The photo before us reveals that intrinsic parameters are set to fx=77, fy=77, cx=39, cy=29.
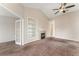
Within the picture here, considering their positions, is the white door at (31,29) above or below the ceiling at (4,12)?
below

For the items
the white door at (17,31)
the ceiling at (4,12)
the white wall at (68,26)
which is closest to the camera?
the white wall at (68,26)

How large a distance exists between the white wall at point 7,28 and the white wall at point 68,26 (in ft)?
5.14

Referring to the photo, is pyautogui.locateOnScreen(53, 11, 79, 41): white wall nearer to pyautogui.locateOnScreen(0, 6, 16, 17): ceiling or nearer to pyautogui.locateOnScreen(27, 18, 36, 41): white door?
pyautogui.locateOnScreen(27, 18, 36, 41): white door

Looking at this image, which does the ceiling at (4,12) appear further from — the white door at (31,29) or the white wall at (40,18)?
the white door at (31,29)

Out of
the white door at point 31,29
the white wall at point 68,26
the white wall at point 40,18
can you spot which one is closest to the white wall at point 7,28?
the white door at point 31,29

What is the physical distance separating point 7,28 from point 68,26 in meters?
2.14

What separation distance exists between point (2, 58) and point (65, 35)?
200 centimetres

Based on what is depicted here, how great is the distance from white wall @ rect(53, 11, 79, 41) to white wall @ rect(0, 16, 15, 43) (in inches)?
61.7

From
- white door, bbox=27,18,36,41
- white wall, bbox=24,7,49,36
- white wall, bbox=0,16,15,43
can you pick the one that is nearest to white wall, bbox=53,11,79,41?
white wall, bbox=24,7,49,36

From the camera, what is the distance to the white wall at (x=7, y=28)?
8.79 feet

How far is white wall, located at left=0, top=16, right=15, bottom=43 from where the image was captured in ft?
8.79

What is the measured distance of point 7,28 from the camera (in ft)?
9.16

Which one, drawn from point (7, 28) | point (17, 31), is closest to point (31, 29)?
point (17, 31)

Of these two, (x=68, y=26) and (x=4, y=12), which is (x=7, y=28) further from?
(x=68, y=26)
